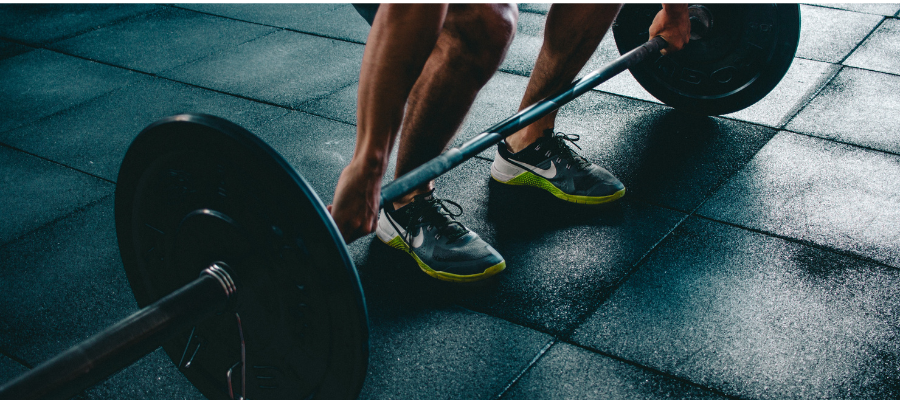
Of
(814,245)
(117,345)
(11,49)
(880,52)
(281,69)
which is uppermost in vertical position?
(117,345)

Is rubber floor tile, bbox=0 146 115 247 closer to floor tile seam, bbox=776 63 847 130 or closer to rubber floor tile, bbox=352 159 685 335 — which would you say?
rubber floor tile, bbox=352 159 685 335

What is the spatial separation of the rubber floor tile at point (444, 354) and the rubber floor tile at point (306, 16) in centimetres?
229

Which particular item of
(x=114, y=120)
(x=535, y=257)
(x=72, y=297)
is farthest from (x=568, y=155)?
(x=114, y=120)

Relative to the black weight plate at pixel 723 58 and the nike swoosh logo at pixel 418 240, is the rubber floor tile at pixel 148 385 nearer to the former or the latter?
the nike swoosh logo at pixel 418 240

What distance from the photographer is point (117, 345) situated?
98 centimetres

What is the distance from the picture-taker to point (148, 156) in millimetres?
1147

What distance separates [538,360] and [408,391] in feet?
1.03

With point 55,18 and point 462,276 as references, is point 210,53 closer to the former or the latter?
point 55,18

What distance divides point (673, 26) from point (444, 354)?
1351 millimetres

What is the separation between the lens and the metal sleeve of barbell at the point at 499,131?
4.47ft

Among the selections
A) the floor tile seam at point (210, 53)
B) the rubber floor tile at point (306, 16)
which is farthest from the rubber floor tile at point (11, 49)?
the rubber floor tile at point (306, 16)

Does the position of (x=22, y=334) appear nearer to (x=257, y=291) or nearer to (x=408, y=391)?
(x=257, y=291)

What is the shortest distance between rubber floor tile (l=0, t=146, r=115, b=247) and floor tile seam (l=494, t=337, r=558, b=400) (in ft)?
5.42

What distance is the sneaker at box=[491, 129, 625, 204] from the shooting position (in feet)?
6.57
